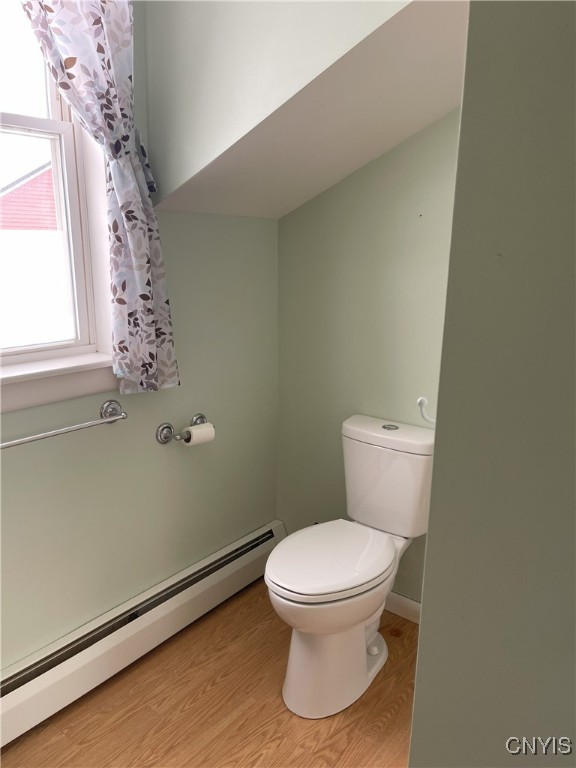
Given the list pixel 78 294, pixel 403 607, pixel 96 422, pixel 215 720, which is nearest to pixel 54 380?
pixel 96 422

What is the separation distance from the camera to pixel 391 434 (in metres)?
1.90

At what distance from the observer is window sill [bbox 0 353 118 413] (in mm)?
Answer: 1500

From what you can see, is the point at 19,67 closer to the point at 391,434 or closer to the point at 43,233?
the point at 43,233

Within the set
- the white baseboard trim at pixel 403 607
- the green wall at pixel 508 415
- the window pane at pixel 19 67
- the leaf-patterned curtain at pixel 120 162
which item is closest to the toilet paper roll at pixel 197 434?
the leaf-patterned curtain at pixel 120 162

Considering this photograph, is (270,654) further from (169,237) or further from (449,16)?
(449,16)

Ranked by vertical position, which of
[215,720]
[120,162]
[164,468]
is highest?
[120,162]

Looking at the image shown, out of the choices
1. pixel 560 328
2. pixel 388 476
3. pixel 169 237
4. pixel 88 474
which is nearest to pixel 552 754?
pixel 560 328

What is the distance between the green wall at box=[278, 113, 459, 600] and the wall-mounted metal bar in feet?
2.62

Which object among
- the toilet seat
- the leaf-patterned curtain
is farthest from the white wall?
the toilet seat

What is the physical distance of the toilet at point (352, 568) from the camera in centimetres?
162

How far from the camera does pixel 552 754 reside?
0.62m

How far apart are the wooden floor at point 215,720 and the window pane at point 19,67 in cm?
176

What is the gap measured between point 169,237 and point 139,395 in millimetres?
524

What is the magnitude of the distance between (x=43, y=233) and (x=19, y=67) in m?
0.44
